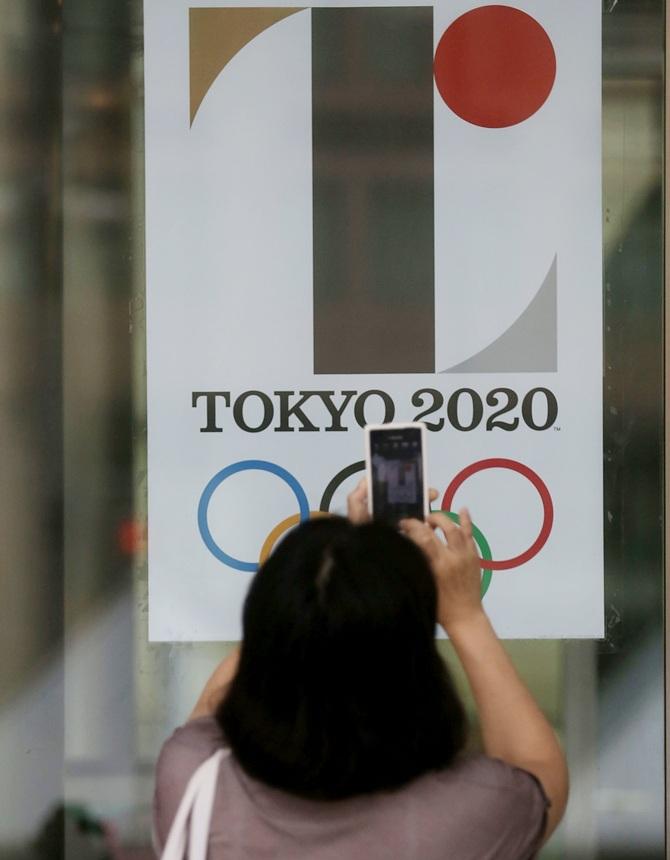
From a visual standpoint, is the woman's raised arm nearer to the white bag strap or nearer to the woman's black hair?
the woman's black hair

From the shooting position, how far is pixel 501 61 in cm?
288

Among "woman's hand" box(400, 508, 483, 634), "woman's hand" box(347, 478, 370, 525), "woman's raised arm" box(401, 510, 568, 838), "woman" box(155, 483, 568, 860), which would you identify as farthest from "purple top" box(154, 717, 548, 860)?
"woman's hand" box(347, 478, 370, 525)

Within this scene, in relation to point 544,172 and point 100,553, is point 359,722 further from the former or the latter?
point 544,172

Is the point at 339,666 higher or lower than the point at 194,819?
higher

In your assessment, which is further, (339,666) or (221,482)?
(221,482)

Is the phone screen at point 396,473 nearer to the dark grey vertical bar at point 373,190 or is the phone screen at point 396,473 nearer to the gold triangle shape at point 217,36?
the dark grey vertical bar at point 373,190

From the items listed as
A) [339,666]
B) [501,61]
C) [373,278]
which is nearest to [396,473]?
[339,666]

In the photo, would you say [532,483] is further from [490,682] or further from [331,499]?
[490,682]

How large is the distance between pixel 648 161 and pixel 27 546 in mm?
1849

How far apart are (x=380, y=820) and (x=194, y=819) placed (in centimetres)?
23

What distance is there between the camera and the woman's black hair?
4.57 ft

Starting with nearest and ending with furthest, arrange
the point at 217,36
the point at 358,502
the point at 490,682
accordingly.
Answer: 1. the point at 490,682
2. the point at 358,502
3. the point at 217,36

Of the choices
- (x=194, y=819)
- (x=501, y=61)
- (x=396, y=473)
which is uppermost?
(x=501, y=61)

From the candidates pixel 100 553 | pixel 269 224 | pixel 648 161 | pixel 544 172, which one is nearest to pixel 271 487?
pixel 100 553
